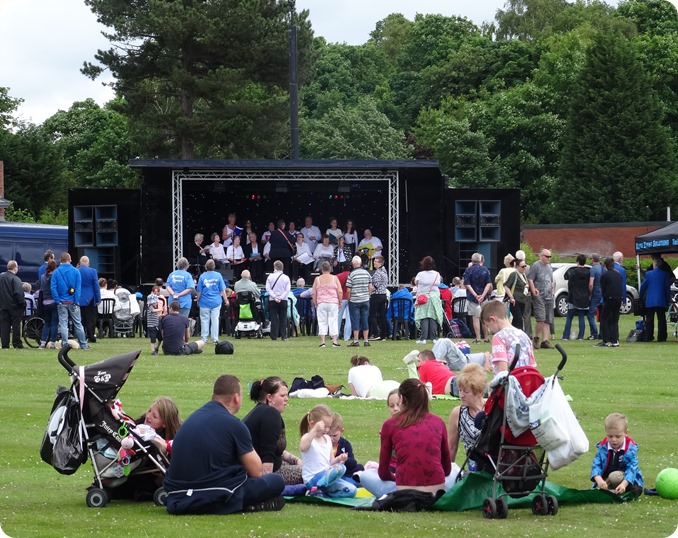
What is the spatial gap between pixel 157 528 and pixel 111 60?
47.5 meters

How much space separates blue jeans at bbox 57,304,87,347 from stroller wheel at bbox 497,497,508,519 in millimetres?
15783

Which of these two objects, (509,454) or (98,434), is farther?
(98,434)

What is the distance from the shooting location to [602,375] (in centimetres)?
2067

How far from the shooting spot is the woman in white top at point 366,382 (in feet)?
57.3

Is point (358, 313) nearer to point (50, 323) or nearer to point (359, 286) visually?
point (359, 286)

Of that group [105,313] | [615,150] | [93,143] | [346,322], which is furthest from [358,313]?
[93,143]

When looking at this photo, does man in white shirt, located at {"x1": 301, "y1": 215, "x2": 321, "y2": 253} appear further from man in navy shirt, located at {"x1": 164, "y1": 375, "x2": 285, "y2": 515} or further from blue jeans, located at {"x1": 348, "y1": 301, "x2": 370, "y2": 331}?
man in navy shirt, located at {"x1": 164, "y1": 375, "x2": 285, "y2": 515}

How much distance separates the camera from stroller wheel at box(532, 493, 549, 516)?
10305mm

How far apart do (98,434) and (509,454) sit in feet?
10.1

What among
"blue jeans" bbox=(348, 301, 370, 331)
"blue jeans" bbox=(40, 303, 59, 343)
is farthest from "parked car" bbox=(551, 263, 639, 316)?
"blue jeans" bbox=(40, 303, 59, 343)

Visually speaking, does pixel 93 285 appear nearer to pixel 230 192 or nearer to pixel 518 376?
pixel 230 192

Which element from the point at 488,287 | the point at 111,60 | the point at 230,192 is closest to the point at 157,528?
the point at 488,287

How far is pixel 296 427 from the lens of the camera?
15086 millimetres

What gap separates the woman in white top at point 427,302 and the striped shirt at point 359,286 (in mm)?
1043
